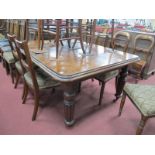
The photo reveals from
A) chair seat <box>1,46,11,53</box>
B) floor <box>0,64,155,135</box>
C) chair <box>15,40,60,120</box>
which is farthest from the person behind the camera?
chair seat <box>1,46,11,53</box>

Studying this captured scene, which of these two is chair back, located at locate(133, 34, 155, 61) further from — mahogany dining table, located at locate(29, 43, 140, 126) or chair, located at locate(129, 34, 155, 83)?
mahogany dining table, located at locate(29, 43, 140, 126)

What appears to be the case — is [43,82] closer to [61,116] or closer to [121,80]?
[61,116]

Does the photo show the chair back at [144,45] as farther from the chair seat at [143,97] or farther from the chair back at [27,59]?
the chair back at [27,59]

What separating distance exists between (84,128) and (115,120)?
42 cm

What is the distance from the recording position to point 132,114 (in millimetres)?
1985

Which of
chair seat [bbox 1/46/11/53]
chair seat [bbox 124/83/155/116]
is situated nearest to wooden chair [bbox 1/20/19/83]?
chair seat [bbox 1/46/11/53]

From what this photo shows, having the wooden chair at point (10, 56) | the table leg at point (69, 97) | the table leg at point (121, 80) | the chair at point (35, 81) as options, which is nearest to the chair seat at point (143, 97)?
the table leg at point (121, 80)

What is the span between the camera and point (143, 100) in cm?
138

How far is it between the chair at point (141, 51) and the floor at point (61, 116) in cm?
82

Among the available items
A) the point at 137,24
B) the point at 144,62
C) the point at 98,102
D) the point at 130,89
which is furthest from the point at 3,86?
the point at 137,24

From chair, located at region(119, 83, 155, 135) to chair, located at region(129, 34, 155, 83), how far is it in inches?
53.6

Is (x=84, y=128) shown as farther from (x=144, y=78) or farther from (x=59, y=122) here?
(x=144, y=78)

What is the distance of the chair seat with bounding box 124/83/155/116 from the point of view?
50.6 inches

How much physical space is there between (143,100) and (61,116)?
993 millimetres
